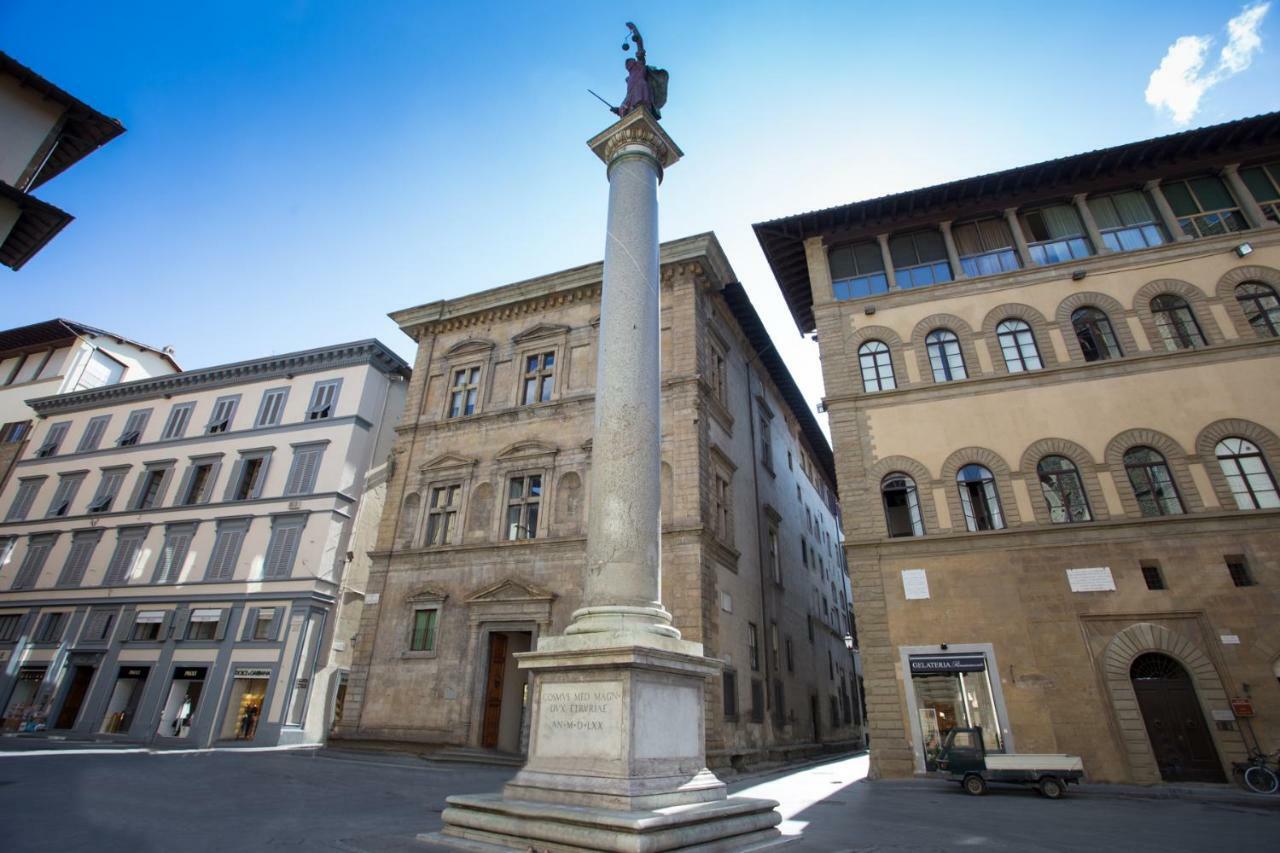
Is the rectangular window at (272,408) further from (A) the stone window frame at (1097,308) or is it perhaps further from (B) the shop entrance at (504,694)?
(A) the stone window frame at (1097,308)

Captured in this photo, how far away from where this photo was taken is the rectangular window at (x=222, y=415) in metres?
30.8

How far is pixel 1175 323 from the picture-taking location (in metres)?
18.0

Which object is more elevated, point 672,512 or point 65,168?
point 65,168

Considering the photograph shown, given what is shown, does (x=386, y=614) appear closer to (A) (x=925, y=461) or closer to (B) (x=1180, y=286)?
(A) (x=925, y=461)

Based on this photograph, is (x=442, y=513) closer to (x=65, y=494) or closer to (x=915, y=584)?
(x=915, y=584)

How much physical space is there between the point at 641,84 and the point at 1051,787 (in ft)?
51.9

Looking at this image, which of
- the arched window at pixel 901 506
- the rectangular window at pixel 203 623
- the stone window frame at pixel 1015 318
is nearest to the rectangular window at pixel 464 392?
the rectangular window at pixel 203 623

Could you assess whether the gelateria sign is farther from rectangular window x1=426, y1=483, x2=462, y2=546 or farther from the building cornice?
the building cornice

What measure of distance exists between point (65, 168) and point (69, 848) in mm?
15104

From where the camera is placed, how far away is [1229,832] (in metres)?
8.71

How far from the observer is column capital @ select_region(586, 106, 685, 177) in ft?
37.2

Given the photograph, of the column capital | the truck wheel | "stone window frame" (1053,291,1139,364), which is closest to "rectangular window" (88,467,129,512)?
the column capital

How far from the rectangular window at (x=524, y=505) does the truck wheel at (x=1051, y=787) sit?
1444 cm

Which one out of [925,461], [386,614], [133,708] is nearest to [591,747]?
[925,461]
